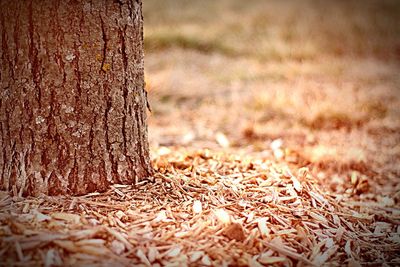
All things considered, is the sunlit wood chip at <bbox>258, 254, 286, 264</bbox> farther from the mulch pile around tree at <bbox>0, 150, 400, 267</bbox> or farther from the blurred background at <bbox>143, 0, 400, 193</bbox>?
the blurred background at <bbox>143, 0, 400, 193</bbox>

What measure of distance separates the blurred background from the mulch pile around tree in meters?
0.86

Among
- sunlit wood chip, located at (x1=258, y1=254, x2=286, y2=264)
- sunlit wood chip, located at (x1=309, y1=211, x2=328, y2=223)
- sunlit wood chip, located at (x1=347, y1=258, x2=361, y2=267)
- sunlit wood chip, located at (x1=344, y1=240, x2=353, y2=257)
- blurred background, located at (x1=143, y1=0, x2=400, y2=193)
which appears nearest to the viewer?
sunlit wood chip, located at (x1=258, y1=254, x2=286, y2=264)

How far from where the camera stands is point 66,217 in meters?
1.87

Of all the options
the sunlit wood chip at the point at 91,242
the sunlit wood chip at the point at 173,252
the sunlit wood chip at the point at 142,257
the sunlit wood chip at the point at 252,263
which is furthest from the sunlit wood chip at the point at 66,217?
the sunlit wood chip at the point at 252,263

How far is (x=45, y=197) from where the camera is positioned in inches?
79.3

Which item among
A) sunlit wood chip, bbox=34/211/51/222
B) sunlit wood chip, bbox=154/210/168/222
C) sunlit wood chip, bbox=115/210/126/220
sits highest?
sunlit wood chip, bbox=34/211/51/222

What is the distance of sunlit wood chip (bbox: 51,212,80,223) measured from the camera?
185cm

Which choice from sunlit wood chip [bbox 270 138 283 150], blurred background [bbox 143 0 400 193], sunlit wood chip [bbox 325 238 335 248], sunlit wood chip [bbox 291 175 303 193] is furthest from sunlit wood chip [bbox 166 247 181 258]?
sunlit wood chip [bbox 270 138 283 150]

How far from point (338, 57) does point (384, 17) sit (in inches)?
101

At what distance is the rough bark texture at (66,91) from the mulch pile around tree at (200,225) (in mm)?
129

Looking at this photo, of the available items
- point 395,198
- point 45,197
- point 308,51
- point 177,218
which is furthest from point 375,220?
point 308,51

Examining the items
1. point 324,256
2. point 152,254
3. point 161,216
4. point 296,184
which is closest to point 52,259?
point 152,254

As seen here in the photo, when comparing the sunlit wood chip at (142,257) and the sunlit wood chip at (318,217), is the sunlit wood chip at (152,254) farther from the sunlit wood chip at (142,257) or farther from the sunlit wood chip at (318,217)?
the sunlit wood chip at (318,217)

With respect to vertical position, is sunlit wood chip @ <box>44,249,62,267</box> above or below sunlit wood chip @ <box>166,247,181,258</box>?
above
